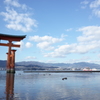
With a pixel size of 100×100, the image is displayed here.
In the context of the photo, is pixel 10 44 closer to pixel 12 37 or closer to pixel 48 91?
pixel 12 37

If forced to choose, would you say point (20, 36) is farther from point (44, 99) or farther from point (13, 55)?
point (44, 99)

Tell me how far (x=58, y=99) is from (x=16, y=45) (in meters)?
47.8

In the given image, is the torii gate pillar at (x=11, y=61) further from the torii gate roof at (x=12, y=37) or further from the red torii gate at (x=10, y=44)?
the torii gate roof at (x=12, y=37)

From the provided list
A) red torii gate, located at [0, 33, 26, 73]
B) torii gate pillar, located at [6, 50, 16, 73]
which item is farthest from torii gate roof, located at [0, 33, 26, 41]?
torii gate pillar, located at [6, 50, 16, 73]

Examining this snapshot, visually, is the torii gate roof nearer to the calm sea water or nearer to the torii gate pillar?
the torii gate pillar

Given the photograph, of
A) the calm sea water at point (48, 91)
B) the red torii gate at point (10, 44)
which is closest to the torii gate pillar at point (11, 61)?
the red torii gate at point (10, 44)

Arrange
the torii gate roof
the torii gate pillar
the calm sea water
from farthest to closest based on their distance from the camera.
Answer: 1. the torii gate pillar
2. the torii gate roof
3. the calm sea water

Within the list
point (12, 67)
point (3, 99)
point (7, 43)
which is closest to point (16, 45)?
point (7, 43)

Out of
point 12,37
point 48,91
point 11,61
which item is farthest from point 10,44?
point 48,91

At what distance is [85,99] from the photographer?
13.3m

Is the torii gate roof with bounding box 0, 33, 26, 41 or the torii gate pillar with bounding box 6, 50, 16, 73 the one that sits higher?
the torii gate roof with bounding box 0, 33, 26, 41

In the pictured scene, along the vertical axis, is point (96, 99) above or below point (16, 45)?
below

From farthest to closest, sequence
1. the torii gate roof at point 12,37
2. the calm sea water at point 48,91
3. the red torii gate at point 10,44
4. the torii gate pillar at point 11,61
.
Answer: the torii gate pillar at point 11,61 → the red torii gate at point 10,44 → the torii gate roof at point 12,37 → the calm sea water at point 48,91

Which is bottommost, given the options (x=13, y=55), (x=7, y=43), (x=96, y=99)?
(x=96, y=99)
